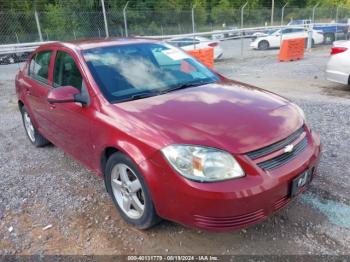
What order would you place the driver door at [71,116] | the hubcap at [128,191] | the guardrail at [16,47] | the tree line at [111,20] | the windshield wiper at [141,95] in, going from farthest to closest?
the tree line at [111,20] → the guardrail at [16,47] → the driver door at [71,116] → the windshield wiper at [141,95] → the hubcap at [128,191]

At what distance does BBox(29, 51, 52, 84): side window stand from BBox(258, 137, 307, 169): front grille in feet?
9.59

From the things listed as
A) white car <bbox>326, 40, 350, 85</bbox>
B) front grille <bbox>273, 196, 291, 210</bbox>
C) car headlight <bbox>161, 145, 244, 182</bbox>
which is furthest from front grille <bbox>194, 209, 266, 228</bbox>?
white car <bbox>326, 40, 350, 85</bbox>

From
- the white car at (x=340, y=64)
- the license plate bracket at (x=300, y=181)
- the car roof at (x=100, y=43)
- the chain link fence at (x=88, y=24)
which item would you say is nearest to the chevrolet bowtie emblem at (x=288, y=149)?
the license plate bracket at (x=300, y=181)

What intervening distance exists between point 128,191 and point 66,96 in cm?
107

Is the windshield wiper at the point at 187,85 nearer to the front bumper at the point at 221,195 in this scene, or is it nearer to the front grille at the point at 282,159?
the front bumper at the point at 221,195

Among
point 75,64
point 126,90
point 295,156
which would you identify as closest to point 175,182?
point 295,156

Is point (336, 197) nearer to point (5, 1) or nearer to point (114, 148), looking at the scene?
point (114, 148)

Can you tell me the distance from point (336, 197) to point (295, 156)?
1.06 m

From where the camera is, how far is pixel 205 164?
7.25 feet

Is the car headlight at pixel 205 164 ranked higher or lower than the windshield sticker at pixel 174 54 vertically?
lower

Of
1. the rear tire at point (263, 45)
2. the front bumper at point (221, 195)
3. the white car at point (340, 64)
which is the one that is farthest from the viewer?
the rear tire at point (263, 45)

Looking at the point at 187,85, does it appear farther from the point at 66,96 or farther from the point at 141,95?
the point at 66,96

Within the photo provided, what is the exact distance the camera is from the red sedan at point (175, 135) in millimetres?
2215

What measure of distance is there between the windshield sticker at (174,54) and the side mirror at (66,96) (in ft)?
3.91
